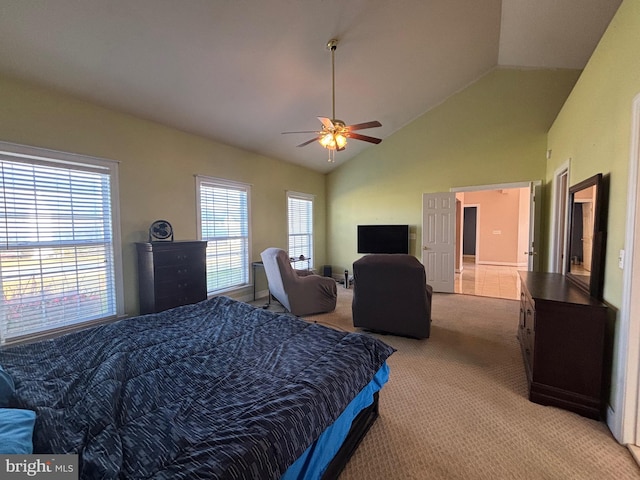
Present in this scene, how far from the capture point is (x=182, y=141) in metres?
3.96

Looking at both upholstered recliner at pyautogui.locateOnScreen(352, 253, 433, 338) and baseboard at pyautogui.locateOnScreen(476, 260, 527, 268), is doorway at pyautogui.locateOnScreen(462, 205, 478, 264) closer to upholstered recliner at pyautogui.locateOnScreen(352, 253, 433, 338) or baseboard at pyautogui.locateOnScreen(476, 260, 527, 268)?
baseboard at pyautogui.locateOnScreen(476, 260, 527, 268)

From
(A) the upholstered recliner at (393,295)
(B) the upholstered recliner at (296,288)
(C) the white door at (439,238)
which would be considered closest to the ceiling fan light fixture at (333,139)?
(A) the upholstered recliner at (393,295)

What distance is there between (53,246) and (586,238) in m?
5.20

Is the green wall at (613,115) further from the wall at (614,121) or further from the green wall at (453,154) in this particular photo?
the green wall at (453,154)

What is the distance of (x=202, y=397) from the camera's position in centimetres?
125

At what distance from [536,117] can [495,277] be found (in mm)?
3909

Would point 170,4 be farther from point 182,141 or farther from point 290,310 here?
point 290,310

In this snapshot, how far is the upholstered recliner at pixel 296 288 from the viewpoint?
3939 mm

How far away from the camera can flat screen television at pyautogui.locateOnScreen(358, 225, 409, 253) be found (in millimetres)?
5966

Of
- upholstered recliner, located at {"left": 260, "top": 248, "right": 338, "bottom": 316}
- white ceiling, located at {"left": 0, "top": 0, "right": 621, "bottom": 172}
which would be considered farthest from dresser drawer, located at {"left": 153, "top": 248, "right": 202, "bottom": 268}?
white ceiling, located at {"left": 0, "top": 0, "right": 621, "bottom": 172}

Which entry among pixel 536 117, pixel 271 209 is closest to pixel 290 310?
pixel 271 209

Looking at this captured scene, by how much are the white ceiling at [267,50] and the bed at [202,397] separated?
8.11ft

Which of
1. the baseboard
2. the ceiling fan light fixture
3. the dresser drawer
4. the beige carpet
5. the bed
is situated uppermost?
the ceiling fan light fixture

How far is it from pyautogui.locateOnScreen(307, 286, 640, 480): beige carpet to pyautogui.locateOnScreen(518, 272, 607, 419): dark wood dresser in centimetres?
11
